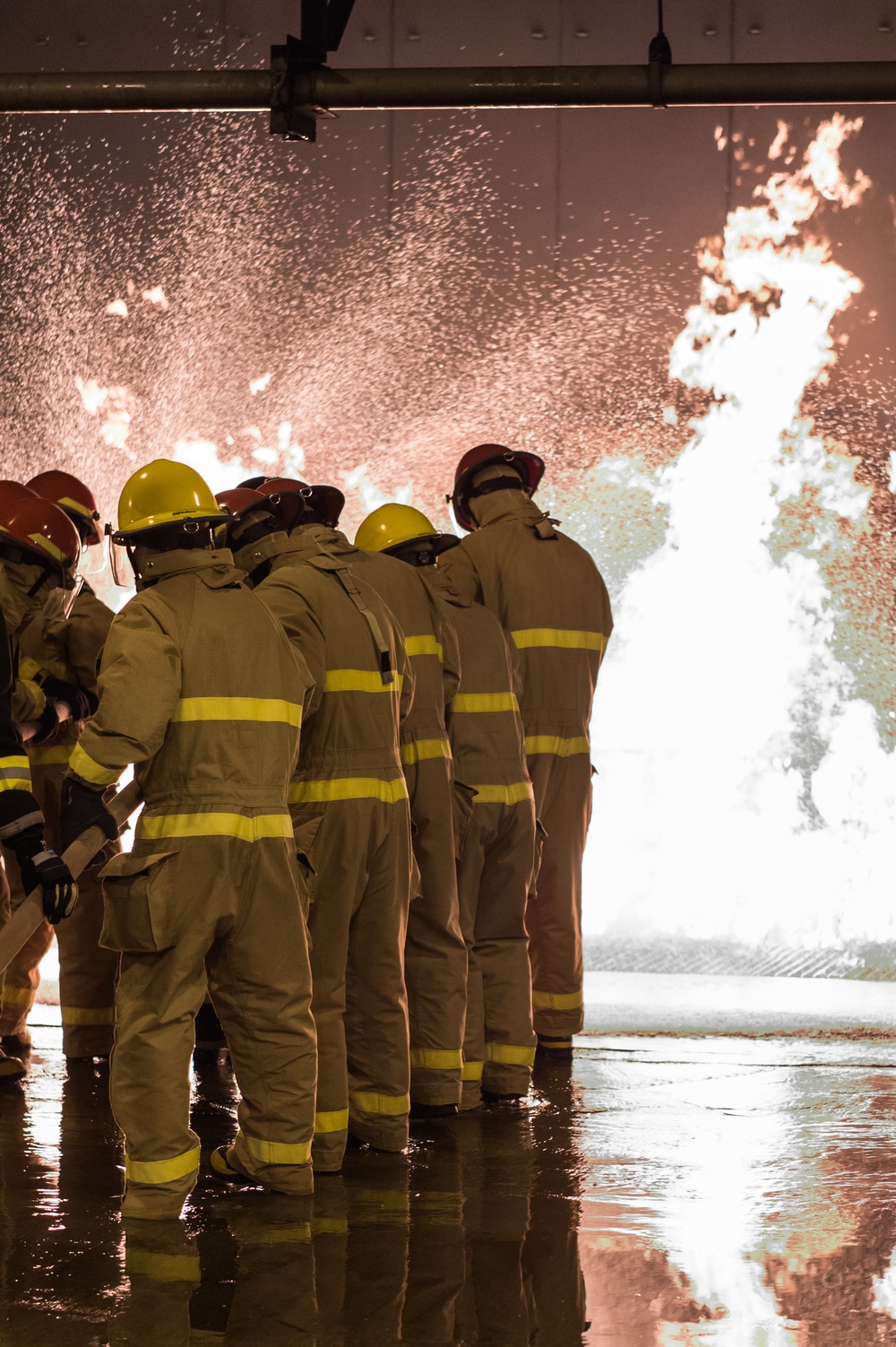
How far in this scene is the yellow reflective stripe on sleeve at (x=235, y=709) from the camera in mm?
3740

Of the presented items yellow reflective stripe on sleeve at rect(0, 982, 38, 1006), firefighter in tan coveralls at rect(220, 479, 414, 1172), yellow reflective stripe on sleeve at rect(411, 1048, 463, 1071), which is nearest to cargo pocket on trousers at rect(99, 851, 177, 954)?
firefighter in tan coveralls at rect(220, 479, 414, 1172)

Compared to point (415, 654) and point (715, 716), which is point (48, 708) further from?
point (715, 716)

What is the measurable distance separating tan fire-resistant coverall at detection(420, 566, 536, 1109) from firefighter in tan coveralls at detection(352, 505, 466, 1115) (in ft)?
0.81

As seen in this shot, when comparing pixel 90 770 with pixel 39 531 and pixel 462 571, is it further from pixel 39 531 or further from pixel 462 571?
pixel 462 571

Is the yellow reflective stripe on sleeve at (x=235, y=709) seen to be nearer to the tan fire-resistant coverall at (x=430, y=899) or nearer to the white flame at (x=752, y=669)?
the tan fire-resistant coverall at (x=430, y=899)

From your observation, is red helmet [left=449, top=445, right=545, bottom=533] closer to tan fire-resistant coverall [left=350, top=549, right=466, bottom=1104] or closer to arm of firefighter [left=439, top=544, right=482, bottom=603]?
arm of firefighter [left=439, top=544, right=482, bottom=603]

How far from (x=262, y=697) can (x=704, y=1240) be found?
166cm

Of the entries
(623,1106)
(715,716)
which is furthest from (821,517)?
(623,1106)

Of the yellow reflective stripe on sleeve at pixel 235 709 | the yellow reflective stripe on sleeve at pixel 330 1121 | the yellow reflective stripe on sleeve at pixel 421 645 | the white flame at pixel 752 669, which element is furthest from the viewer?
the white flame at pixel 752 669

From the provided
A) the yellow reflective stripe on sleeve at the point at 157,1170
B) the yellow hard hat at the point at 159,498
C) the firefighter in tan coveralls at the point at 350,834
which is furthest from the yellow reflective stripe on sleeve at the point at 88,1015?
the yellow hard hat at the point at 159,498

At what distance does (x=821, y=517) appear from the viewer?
26.2 feet

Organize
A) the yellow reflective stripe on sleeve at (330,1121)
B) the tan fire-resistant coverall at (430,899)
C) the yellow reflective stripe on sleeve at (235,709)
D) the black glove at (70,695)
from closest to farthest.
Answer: the yellow reflective stripe on sleeve at (235,709) → the yellow reflective stripe on sleeve at (330,1121) → the tan fire-resistant coverall at (430,899) → the black glove at (70,695)

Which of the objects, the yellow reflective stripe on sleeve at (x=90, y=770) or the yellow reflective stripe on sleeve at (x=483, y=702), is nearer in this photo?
the yellow reflective stripe on sleeve at (x=90, y=770)

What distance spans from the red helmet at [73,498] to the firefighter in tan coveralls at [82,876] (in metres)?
0.29
